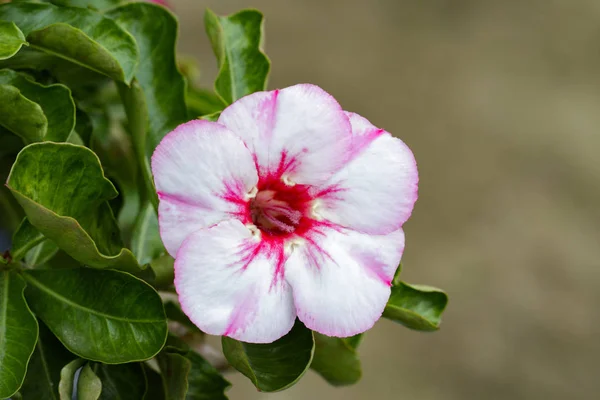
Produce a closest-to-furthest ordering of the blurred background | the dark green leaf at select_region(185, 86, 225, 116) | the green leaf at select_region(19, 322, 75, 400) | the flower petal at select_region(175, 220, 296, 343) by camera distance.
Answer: the flower petal at select_region(175, 220, 296, 343) < the green leaf at select_region(19, 322, 75, 400) < the dark green leaf at select_region(185, 86, 225, 116) < the blurred background

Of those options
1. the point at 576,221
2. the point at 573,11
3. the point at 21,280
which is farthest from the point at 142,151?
the point at 573,11

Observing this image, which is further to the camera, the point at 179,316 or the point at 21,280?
the point at 179,316

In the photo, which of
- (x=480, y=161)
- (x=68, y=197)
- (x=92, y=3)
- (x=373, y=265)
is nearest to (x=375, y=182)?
(x=373, y=265)

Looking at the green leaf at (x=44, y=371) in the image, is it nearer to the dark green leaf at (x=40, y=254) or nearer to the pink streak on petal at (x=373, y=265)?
the dark green leaf at (x=40, y=254)

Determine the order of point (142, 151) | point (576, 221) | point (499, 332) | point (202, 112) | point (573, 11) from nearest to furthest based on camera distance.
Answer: point (142, 151) → point (202, 112) → point (499, 332) → point (576, 221) → point (573, 11)

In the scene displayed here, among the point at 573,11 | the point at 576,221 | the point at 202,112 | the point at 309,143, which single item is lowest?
the point at 576,221

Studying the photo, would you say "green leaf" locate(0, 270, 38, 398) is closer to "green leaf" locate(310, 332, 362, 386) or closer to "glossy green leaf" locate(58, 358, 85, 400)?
"glossy green leaf" locate(58, 358, 85, 400)

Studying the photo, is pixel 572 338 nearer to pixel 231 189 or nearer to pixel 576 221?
pixel 576 221

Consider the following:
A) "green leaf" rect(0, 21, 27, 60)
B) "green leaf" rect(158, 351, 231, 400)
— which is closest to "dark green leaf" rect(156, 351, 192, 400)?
"green leaf" rect(158, 351, 231, 400)
